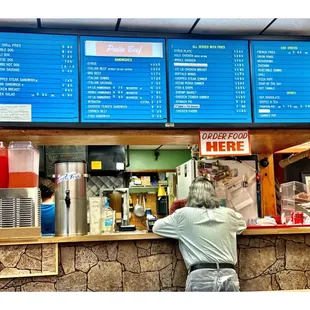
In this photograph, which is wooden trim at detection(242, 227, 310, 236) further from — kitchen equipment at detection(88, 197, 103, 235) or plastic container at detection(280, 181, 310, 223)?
kitchen equipment at detection(88, 197, 103, 235)

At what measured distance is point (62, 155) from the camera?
550 cm

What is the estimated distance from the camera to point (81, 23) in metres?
3.12

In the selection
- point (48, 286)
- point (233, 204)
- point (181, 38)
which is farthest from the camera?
point (233, 204)

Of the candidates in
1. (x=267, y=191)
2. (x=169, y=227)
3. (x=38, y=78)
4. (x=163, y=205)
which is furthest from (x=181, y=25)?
(x=163, y=205)

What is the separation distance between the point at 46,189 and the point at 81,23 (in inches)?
70.9

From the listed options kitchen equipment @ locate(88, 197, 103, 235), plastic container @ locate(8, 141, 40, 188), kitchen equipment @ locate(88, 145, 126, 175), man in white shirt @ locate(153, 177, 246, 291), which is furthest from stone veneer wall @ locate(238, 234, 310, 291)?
kitchen equipment @ locate(88, 145, 126, 175)

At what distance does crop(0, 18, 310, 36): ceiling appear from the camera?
308 cm

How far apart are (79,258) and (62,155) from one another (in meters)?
2.61

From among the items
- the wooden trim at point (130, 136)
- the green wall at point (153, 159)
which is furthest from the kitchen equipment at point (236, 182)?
the green wall at point (153, 159)

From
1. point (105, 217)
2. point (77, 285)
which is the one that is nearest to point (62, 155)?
point (105, 217)

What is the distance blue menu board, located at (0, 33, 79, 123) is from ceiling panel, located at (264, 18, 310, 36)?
1498mm

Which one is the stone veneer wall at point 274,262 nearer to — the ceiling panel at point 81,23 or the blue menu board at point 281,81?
the blue menu board at point 281,81

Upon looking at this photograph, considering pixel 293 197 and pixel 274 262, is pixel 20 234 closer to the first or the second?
pixel 274 262

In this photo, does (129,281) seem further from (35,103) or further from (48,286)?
(35,103)
